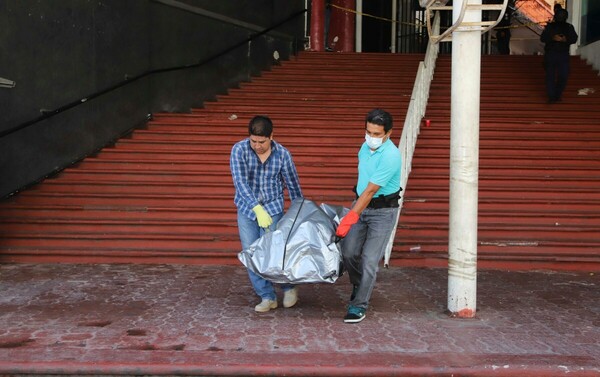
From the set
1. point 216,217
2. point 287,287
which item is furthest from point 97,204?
point 287,287

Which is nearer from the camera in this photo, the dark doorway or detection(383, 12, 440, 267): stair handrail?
detection(383, 12, 440, 267): stair handrail

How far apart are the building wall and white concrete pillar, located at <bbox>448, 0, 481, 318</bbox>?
5399 millimetres

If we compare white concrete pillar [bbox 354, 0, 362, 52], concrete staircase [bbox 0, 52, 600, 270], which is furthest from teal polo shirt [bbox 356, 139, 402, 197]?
white concrete pillar [bbox 354, 0, 362, 52]

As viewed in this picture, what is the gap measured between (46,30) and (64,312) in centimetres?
481

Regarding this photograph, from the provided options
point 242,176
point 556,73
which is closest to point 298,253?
point 242,176

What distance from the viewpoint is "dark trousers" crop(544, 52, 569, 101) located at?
445 inches

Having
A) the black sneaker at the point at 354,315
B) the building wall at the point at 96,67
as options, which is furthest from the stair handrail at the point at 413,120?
the building wall at the point at 96,67

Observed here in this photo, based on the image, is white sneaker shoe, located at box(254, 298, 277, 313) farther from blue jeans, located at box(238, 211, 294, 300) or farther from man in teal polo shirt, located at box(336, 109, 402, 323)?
man in teal polo shirt, located at box(336, 109, 402, 323)

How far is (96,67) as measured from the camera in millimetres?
10242

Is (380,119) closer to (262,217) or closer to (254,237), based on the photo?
(262,217)

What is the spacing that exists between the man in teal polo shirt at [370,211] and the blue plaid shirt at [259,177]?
60cm

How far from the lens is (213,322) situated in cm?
541

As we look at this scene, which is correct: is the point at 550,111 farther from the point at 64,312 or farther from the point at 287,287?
the point at 64,312

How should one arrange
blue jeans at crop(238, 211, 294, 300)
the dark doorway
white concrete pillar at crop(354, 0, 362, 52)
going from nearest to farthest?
blue jeans at crop(238, 211, 294, 300) < white concrete pillar at crop(354, 0, 362, 52) < the dark doorway
